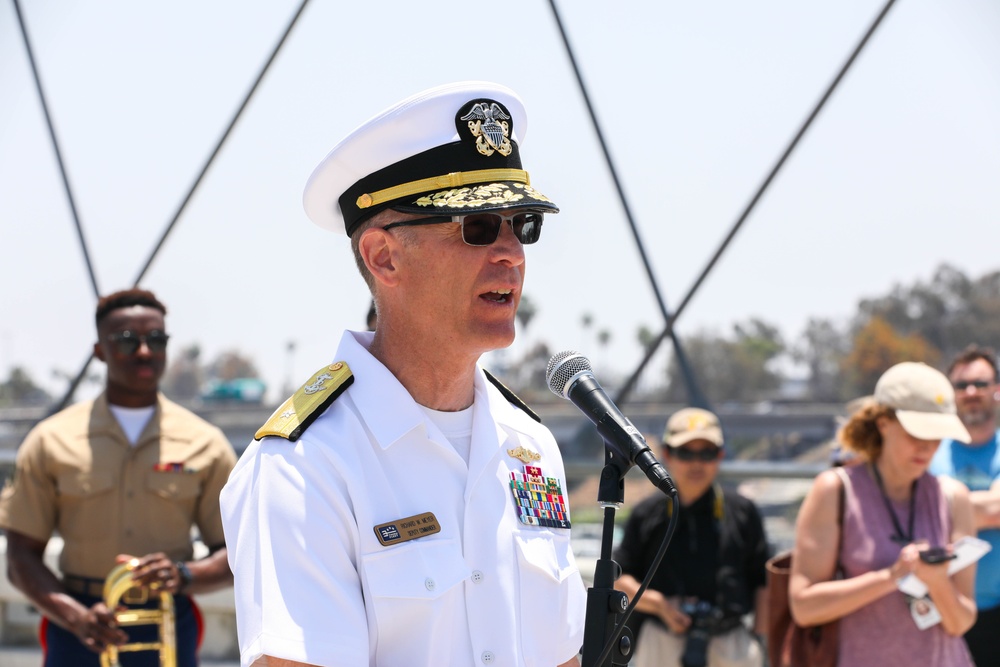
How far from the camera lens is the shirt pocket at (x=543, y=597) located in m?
1.94

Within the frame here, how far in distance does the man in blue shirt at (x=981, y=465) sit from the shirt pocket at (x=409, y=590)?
3122 mm

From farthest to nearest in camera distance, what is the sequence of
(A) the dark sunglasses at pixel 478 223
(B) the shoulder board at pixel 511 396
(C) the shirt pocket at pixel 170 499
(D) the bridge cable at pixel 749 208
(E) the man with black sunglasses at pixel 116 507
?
(D) the bridge cable at pixel 749 208
(C) the shirt pocket at pixel 170 499
(E) the man with black sunglasses at pixel 116 507
(B) the shoulder board at pixel 511 396
(A) the dark sunglasses at pixel 478 223

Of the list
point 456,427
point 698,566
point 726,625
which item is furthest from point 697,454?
point 456,427

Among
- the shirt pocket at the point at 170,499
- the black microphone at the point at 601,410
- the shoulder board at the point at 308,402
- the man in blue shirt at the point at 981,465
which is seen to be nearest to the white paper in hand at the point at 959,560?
the man in blue shirt at the point at 981,465

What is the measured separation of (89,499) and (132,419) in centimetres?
36

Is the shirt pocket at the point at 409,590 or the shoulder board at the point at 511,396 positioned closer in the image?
the shirt pocket at the point at 409,590

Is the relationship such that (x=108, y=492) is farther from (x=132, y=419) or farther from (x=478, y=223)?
(x=478, y=223)

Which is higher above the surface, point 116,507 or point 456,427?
point 456,427

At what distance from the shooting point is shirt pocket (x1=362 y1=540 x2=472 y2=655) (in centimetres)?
174

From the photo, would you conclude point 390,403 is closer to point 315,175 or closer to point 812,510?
point 315,175

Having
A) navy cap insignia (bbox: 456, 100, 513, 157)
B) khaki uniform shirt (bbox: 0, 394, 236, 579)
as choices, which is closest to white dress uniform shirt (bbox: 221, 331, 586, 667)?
navy cap insignia (bbox: 456, 100, 513, 157)

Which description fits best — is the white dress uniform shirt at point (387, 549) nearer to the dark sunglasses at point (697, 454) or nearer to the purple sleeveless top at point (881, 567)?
the purple sleeveless top at point (881, 567)

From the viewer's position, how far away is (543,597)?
1.98 meters

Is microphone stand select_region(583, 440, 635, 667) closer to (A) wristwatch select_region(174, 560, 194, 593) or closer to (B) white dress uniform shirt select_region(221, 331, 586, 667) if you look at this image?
(B) white dress uniform shirt select_region(221, 331, 586, 667)
